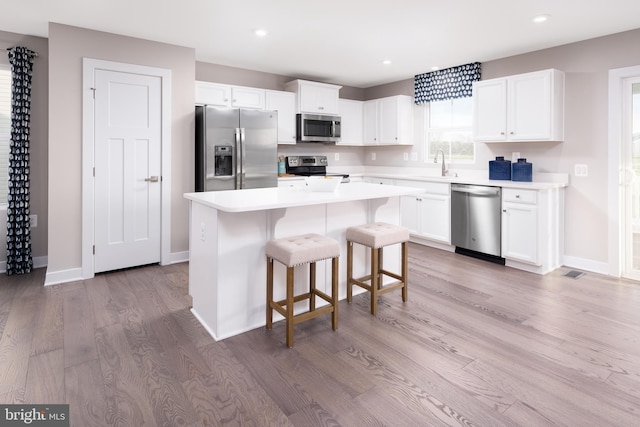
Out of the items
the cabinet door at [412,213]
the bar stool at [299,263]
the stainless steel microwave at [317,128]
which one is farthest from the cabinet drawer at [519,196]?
the stainless steel microwave at [317,128]

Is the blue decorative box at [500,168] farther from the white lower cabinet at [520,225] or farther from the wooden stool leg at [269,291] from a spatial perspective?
the wooden stool leg at [269,291]

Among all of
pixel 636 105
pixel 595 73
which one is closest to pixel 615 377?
pixel 636 105

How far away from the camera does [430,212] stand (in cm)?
490

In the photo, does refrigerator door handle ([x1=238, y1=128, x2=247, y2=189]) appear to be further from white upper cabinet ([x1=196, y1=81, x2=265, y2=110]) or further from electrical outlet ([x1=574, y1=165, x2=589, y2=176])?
electrical outlet ([x1=574, y1=165, x2=589, y2=176])

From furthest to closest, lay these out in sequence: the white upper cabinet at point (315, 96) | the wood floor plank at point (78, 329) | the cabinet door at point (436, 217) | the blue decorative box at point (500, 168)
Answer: the white upper cabinet at point (315, 96) → the cabinet door at point (436, 217) → the blue decorative box at point (500, 168) → the wood floor plank at point (78, 329)

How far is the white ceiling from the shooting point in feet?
9.91

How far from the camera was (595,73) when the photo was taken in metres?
3.79

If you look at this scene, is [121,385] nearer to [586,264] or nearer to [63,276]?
[63,276]

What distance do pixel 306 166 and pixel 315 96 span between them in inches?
40.3

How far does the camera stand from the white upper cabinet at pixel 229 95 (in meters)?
4.55

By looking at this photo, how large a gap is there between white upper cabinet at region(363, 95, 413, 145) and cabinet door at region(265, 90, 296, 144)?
1404 millimetres

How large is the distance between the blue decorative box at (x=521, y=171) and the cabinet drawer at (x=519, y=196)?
372mm

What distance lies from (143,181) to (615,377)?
4.13 metres

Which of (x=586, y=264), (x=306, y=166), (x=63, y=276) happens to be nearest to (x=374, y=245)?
(x=586, y=264)
